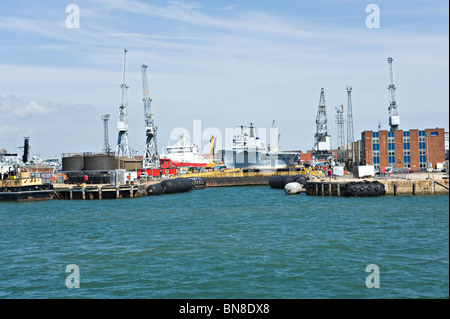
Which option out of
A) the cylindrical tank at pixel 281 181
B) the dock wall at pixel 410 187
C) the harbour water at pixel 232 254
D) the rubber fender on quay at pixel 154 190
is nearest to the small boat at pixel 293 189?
the dock wall at pixel 410 187

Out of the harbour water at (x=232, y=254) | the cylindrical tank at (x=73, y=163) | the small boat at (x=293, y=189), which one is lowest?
the harbour water at (x=232, y=254)

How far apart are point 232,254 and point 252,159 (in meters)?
122

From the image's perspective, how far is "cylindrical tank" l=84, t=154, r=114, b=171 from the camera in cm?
9000

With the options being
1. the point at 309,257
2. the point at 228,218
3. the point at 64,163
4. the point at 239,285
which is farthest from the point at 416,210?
the point at 64,163

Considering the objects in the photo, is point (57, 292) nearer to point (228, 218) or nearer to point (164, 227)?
point (164, 227)

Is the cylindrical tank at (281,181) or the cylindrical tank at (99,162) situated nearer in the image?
the cylindrical tank at (99,162)

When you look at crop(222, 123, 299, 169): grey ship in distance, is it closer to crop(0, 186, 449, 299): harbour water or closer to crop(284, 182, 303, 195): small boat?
crop(284, 182, 303, 195): small boat

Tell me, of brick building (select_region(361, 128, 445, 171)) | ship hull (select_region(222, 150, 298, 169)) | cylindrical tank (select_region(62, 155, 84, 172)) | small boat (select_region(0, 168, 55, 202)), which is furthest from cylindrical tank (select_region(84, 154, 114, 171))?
ship hull (select_region(222, 150, 298, 169))

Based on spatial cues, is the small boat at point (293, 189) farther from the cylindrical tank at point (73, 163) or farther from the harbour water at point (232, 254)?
the cylindrical tank at point (73, 163)

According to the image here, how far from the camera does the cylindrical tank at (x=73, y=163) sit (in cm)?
9356

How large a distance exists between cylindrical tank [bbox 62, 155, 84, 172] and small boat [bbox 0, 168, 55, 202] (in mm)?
19109

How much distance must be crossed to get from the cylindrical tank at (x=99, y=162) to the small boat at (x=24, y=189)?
16999 millimetres

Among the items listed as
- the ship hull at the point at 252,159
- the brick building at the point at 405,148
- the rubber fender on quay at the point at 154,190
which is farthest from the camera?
the ship hull at the point at 252,159

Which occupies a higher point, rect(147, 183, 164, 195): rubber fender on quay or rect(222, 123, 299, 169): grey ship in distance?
rect(222, 123, 299, 169): grey ship in distance
